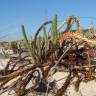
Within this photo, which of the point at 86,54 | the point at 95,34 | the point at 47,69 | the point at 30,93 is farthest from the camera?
the point at 95,34

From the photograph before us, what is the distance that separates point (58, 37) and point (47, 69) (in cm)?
31

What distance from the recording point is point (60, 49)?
2760 millimetres

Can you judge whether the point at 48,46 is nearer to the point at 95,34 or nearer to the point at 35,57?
the point at 35,57

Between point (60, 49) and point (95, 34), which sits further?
point (95, 34)

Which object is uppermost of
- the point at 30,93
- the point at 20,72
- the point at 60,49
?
the point at 60,49

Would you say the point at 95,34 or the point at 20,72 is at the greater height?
the point at 95,34

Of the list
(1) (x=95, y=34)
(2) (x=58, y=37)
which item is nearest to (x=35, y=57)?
(2) (x=58, y=37)

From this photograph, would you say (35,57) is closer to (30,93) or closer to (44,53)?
(44,53)

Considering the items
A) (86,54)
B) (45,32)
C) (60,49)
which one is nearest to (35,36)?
(45,32)

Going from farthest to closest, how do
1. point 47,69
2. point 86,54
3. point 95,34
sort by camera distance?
point 95,34, point 86,54, point 47,69

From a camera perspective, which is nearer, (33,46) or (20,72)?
(20,72)

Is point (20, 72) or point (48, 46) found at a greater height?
point (48, 46)

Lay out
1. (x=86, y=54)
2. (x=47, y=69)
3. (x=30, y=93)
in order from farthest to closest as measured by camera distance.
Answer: (x=30, y=93), (x=86, y=54), (x=47, y=69)

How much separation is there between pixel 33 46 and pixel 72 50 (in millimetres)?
343
